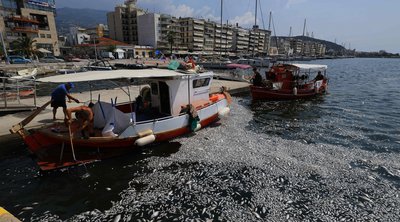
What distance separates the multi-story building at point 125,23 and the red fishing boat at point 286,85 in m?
96.9

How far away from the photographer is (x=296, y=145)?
36.8ft

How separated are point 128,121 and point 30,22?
3091 inches

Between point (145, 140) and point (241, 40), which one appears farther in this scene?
point (241, 40)

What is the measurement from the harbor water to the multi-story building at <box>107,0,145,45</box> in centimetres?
10620

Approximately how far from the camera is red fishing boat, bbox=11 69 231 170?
336 inches

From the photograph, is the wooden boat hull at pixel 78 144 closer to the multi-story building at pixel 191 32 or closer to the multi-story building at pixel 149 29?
the multi-story building at pixel 149 29

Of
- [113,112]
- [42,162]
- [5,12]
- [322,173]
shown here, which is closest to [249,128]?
[322,173]

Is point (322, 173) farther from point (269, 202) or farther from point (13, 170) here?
point (13, 170)

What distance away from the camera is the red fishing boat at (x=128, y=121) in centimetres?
855

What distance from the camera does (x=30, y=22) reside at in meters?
67.5

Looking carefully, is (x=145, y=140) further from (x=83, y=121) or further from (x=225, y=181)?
(x=225, y=181)

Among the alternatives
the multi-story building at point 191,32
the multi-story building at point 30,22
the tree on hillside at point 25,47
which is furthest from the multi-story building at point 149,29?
the tree on hillside at point 25,47

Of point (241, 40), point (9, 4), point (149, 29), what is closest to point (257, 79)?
point (9, 4)

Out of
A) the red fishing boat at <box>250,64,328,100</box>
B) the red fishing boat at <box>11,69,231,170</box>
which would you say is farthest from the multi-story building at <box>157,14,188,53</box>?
the red fishing boat at <box>11,69,231,170</box>
